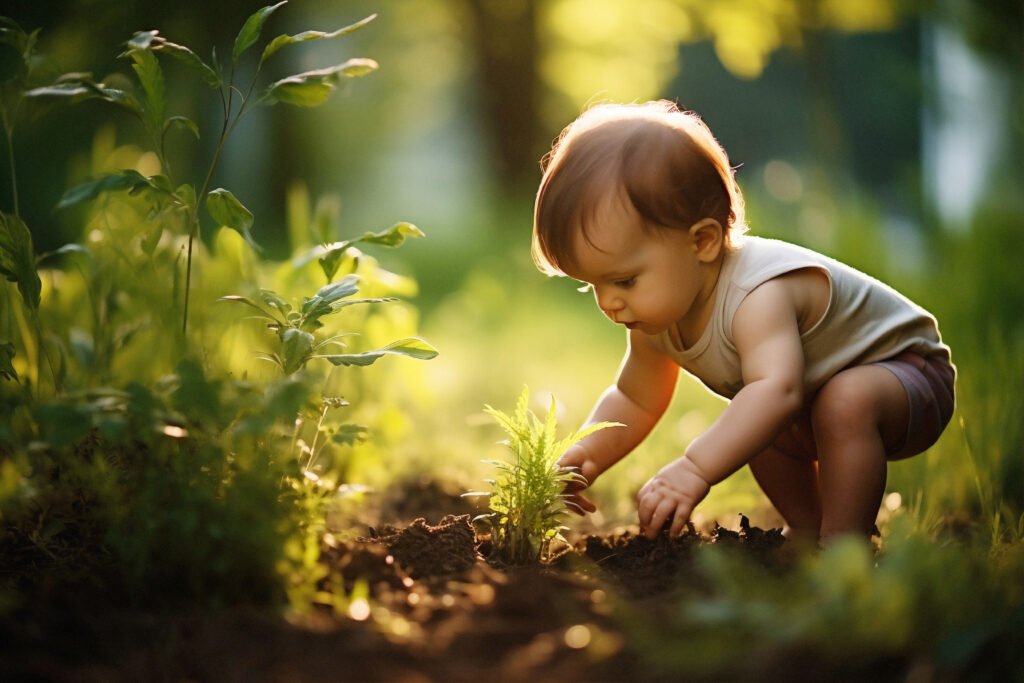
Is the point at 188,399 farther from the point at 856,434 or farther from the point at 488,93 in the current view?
the point at 488,93

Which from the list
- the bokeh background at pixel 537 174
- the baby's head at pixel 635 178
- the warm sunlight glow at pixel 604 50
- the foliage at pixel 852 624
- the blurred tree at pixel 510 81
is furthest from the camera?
the blurred tree at pixel 510 81

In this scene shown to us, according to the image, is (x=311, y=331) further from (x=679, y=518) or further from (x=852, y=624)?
(x=852, y=624)

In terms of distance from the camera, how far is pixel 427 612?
1393mm

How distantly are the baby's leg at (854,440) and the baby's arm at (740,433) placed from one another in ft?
0.46

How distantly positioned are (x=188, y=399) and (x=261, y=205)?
9664 millimetres

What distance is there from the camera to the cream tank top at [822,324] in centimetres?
195

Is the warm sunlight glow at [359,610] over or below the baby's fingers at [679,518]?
over

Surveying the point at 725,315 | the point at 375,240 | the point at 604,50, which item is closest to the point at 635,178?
the point at 725,315

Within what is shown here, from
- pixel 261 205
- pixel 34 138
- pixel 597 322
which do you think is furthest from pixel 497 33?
pixel 34 138

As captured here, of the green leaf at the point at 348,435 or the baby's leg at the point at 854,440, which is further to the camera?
the baby's leg at the point at 854,440

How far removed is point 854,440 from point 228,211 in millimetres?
1254

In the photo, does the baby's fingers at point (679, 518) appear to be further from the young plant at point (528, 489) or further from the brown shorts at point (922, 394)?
the brown shorts at point (922, 394)

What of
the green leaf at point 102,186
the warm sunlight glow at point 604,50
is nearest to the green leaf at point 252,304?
the green leaf at point 102,186

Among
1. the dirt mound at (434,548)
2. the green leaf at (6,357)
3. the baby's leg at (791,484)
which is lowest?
the baby's leg at (791,484)
